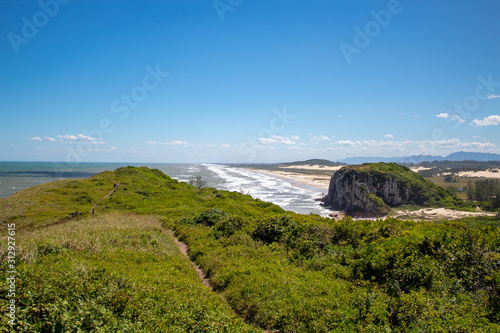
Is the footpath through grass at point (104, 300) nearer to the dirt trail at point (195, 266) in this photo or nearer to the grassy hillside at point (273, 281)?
the grassy hillside at point (273, 281)

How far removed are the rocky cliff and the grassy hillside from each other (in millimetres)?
50125

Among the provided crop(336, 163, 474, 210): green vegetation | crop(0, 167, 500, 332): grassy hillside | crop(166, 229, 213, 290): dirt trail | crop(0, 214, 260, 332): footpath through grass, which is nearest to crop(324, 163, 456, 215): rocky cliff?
crop(336, 163, 474, 210): green vegetation

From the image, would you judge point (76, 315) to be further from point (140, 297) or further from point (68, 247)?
point (68, 247)

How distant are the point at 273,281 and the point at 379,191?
61.5 meters

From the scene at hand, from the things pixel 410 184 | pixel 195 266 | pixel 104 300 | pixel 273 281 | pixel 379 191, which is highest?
pixel 104 300

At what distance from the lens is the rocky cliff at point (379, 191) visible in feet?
192

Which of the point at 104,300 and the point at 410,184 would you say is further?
the point at 410,184

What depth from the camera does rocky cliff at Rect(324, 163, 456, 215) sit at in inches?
2307

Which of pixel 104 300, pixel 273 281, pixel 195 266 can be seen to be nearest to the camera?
pixel 104 300

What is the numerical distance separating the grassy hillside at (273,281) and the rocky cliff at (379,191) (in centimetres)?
5013

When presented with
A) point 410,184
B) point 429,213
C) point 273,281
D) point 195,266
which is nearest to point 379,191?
point 410,184

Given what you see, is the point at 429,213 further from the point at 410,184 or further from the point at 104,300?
the point at 104,300

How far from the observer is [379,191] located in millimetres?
61906

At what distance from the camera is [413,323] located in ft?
18.9
